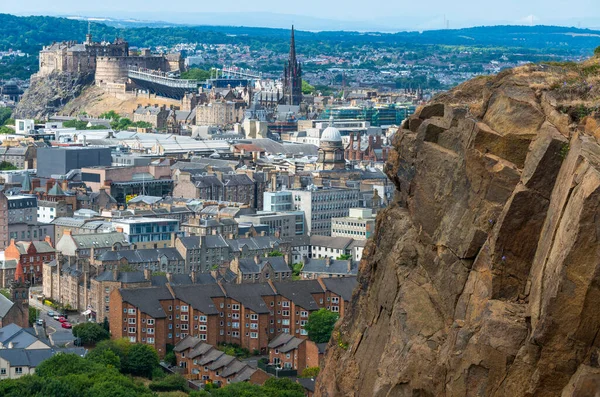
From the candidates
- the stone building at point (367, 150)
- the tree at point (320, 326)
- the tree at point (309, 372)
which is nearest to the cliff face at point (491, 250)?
the tree at point (309, 372)

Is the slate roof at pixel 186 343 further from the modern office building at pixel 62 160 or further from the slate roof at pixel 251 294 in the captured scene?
the modern office building at pixel 62 160

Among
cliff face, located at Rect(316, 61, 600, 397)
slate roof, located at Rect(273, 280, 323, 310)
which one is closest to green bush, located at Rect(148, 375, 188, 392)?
slate roof, located at Rect(273, 280, 323, 310)

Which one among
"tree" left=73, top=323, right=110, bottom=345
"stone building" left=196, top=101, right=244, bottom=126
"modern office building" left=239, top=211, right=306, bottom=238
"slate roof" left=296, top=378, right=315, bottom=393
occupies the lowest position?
"stone building" left=196, top=101, right=244, bottom=126

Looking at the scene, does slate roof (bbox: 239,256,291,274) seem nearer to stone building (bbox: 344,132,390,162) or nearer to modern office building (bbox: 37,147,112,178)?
modern office building (bbox: 37,147,112,178)

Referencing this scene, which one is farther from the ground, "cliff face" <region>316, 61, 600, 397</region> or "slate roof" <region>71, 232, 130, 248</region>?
"cliff face" <region>316, 61, 600, 397</region>

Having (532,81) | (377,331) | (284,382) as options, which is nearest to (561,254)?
(532,81)

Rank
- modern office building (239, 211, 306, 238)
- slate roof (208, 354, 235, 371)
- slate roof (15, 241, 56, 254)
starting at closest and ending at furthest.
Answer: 1. slate roof (208, 354, 235, 371)
2. slate roof (15, 241, 56, 254)
3. modern office building (239, 211, 306, 238)

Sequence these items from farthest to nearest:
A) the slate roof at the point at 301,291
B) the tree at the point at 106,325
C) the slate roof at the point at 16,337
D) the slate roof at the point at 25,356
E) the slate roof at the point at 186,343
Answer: the slate roof at the point at 301,291 < the tree at the point at 106,325 < the slate roof at the point at 186,343 < the slate roof at the point at 16,337 < the slate roof at the point at 25,356
